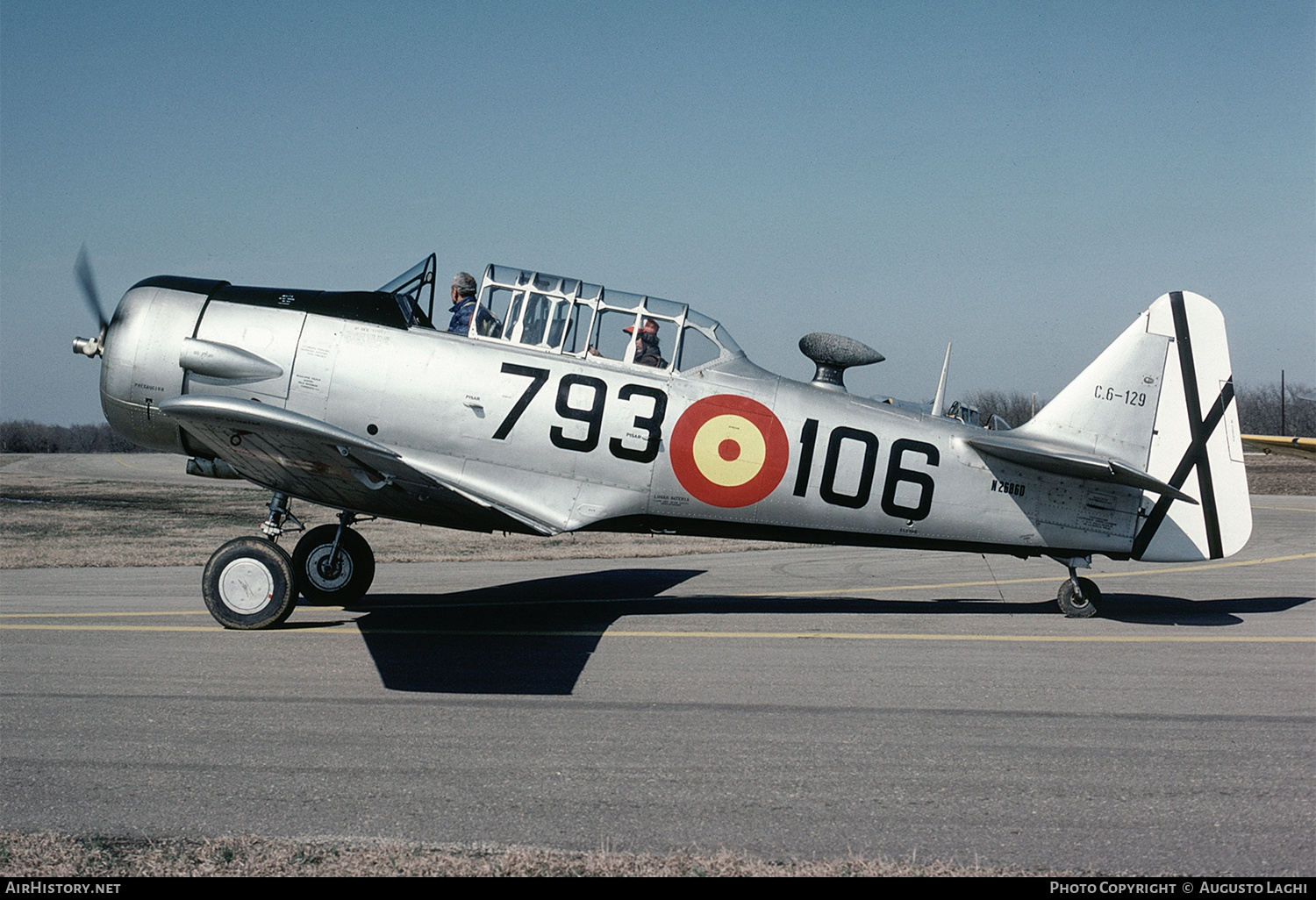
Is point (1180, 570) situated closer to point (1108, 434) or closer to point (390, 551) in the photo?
point (1108, 434)

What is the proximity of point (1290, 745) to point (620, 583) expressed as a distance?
22.5 ft

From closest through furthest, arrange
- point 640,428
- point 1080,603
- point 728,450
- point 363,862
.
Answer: point 363,862 → point 640,428 → point 728,450 → point 1080,603

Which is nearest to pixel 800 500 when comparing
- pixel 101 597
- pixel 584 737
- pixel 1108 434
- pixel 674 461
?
pixel 674 461

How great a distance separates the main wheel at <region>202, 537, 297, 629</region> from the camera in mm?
7289

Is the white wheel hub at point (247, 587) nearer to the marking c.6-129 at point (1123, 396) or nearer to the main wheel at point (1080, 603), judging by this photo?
the main wheel at point (1080, 603)

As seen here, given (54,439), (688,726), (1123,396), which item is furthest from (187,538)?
(54,439)

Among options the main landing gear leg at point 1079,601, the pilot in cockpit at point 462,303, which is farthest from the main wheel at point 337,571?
the main landing gear leg at point 1079,601

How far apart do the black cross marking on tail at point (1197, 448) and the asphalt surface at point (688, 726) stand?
2.87ft

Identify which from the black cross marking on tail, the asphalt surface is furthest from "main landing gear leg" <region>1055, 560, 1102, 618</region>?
the black cross marking on tail

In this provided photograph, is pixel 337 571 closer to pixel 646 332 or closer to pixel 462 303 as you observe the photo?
pixel 462 303

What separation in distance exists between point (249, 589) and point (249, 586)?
0.02 metres

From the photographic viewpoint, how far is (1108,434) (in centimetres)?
842

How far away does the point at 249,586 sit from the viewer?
24.0ft

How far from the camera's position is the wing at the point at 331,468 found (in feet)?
19.2
